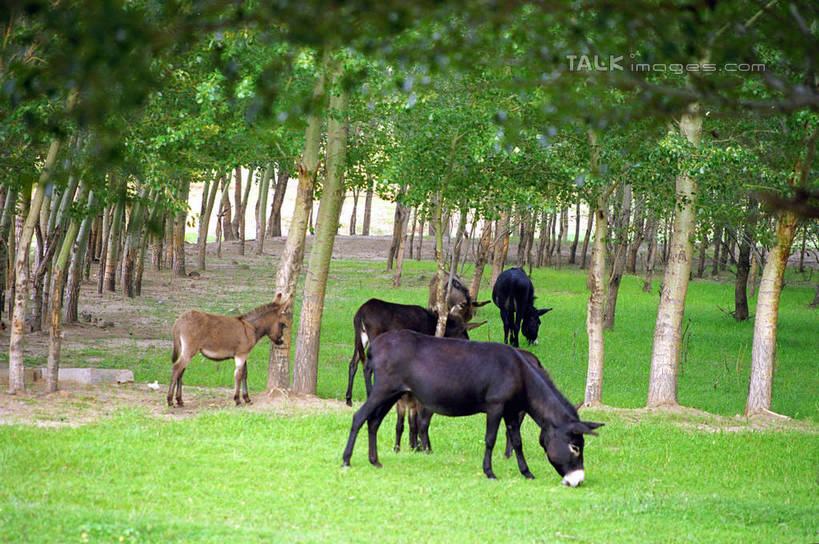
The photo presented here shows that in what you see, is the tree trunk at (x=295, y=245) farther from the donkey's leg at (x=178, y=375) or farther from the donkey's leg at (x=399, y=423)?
the donkey's leg at (x=399, y=423)

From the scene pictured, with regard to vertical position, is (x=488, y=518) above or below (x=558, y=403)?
below

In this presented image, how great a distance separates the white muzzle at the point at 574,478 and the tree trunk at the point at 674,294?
6917mm

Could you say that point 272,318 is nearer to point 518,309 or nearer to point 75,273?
point 75,273

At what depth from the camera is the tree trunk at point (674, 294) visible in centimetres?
1617

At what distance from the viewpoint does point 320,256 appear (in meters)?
15.8

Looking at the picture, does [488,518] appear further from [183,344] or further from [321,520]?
[183,344]

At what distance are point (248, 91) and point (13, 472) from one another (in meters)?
5.45

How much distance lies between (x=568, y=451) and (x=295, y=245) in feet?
22.4

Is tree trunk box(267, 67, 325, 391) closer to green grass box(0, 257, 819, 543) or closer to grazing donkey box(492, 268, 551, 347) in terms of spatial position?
green grass box(0, 257, 819, 543)

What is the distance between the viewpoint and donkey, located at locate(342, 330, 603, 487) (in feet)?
33.5

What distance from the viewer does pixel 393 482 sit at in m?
9.76

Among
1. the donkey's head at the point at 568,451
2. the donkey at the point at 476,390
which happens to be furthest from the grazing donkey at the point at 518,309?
the donkey's head at the point at 568,451

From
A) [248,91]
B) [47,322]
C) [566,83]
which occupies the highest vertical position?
[248,91]

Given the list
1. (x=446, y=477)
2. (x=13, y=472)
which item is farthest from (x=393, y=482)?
(x=13, y=472)
